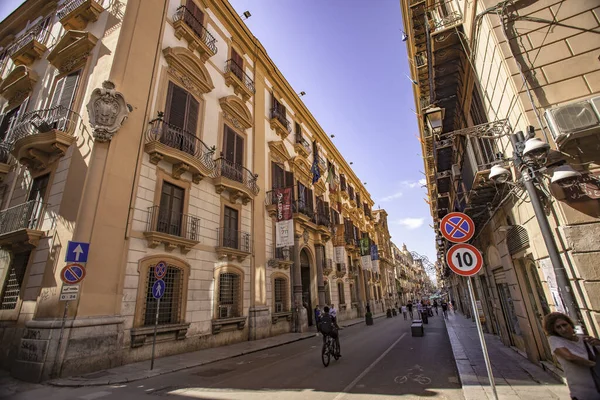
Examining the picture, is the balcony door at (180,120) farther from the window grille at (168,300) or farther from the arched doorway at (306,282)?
the arched doorway at (306,282)

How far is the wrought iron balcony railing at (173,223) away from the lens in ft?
35.1

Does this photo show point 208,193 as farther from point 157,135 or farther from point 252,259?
point 252,259

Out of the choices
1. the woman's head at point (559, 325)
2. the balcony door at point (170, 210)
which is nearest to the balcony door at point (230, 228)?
the balcony door at point (170, 210)

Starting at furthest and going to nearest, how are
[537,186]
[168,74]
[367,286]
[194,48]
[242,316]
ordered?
[367,286], [194,48], [242,316], [168,74], [537,186]

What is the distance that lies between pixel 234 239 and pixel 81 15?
12.0m

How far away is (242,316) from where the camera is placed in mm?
13703

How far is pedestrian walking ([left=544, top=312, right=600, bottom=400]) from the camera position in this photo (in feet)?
10.1

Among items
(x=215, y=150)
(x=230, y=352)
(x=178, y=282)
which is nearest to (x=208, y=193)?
(x=215, y=150)

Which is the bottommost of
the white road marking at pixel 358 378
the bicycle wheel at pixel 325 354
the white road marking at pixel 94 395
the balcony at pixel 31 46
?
the white road marking at pixel 358 378

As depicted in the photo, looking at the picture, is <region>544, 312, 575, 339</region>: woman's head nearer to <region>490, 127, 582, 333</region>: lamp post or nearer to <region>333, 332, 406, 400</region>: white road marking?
<region>490, 127, 582, 333</region>: lamp post

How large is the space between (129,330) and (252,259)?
23.2ft

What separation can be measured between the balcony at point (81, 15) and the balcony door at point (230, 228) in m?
10.1

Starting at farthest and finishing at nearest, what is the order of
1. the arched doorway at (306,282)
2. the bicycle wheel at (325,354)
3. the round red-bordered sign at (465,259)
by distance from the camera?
1. the arched doorway at (306,282)
2. the bicycle wheel at (325,354)
3. the round red-bordered sign at (465,259)

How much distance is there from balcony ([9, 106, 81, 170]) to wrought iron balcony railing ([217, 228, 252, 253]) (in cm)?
670
